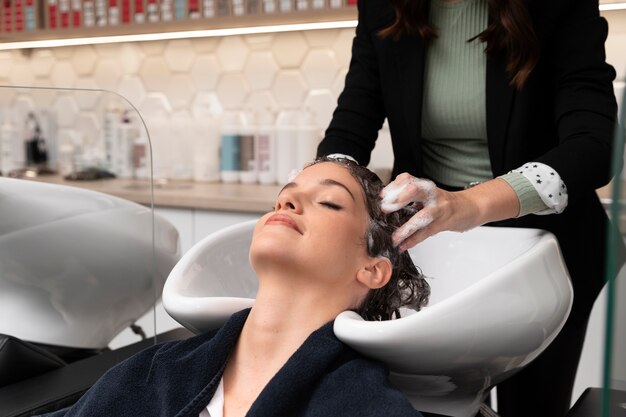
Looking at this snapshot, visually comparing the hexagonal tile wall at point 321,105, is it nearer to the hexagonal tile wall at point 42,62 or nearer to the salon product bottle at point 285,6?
the salon product bottle at point 285,6

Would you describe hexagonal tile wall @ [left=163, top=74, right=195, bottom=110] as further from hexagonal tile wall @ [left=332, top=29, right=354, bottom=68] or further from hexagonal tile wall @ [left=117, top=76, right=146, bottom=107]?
hexagonal tile wall @ [left=332, top=29, right=354, bottom=68]

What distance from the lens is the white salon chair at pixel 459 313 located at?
890mm

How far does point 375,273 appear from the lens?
1091mm

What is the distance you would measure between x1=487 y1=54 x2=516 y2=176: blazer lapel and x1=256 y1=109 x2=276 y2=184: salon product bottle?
1.62 metres

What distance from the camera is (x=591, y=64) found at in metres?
1.29

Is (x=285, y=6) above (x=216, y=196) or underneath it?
above

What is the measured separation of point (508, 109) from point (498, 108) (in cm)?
2

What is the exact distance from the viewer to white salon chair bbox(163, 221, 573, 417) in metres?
0.89

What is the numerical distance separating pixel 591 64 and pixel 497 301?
59 cm

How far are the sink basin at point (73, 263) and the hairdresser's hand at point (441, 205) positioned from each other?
562mm

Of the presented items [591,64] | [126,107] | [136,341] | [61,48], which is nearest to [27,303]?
[136,341]

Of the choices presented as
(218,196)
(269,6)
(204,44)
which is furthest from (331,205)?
(204,44)

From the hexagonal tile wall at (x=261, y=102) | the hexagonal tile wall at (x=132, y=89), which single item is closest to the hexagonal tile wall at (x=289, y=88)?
the hexagonal tile wall at (x=261, y=102)

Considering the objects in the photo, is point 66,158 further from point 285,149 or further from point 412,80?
point 285,149
